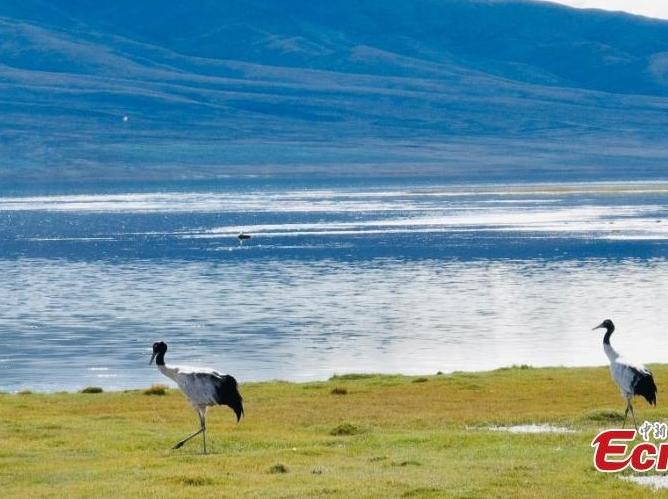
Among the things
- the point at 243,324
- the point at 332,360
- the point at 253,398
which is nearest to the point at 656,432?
the point at 253,398

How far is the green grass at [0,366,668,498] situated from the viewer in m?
19.9

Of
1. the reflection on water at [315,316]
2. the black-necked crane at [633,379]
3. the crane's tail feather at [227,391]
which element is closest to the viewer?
the crane's tail feather at [227,391]

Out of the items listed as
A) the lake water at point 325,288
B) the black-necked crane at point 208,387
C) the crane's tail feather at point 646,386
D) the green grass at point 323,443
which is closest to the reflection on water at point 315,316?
the lake water at point 325,288

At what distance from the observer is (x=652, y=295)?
64.8 metres

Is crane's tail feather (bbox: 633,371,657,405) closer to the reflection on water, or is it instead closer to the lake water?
the reflection on water

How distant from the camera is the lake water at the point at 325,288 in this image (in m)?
46.7

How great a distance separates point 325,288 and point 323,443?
46.1 meters

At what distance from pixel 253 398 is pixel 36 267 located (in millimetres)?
53394

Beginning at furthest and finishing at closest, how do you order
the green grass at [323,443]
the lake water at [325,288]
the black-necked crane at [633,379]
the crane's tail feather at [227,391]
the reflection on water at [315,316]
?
the lake water at [325,288] → the reflection on water at [315,316] → the black-necked crane at [633,379] → the crane's tail feather at [227,391] → the green grass at [323,443]

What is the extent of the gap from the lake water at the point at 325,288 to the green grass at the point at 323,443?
9.35 meters

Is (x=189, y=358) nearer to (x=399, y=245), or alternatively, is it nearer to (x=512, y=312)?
(x=512, y=312)

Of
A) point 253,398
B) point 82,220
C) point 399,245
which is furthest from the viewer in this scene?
point 82,220

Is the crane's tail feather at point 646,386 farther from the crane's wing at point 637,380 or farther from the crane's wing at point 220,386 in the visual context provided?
the crane's wing at point 220,386

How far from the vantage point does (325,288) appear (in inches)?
2763
